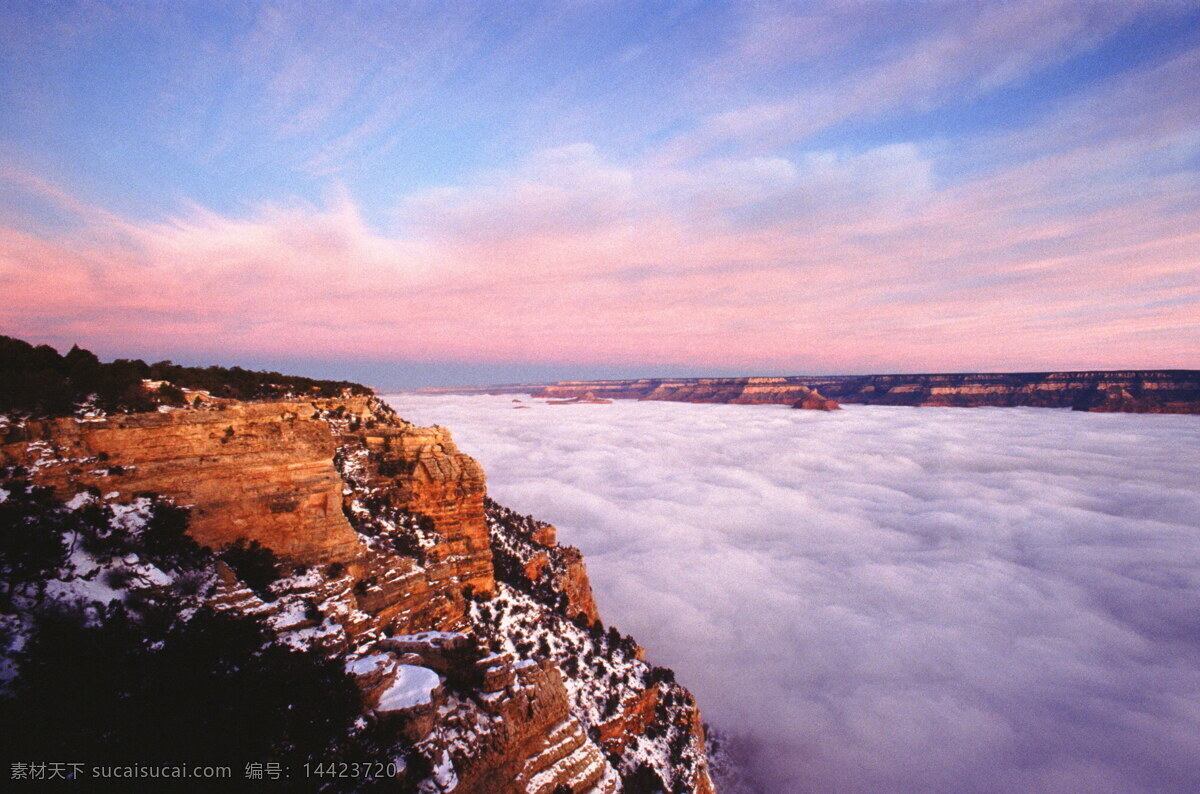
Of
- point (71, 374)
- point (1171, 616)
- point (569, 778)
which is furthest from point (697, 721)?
point (1171, 616)

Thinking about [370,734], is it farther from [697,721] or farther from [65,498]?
[697,721]

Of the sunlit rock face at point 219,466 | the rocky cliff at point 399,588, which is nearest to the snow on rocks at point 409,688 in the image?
the rocky cliff at point 399,588

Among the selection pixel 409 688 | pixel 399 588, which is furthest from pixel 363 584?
pixel 409 688

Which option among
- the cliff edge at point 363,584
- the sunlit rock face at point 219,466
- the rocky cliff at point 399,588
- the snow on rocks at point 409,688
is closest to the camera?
the snow on rocks at point 409,688

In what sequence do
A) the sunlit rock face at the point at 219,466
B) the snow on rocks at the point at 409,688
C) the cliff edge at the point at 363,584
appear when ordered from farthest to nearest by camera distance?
the sunlit rock face at the point at 219,466
the cliff edge at the point at 363,584
the snow on rocks at the point at 409,688

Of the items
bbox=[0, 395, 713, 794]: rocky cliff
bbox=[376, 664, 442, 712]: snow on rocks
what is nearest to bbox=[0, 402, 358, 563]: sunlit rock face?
bbox=[0, 395, 713, 794]: rocky cliff

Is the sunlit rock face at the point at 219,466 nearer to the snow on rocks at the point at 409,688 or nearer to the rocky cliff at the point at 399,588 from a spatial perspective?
the rocky cliff at the point at 399,588

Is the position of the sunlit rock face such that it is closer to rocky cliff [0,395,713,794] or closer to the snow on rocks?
rocky cliff [0,395,713,794]

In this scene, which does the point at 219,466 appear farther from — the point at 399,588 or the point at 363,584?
the point at 399,588
